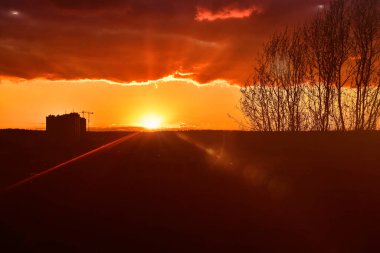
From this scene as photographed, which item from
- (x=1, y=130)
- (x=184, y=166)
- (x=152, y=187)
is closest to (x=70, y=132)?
(x=1, y=130)

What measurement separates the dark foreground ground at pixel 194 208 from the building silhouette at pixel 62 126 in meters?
16.4

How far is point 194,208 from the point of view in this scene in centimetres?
812

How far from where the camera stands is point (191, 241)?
19.4 ft

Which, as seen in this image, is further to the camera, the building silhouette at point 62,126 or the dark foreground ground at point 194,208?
the building silhouette at point 62,126

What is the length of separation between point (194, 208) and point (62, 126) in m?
25.7

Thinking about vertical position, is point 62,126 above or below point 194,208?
above

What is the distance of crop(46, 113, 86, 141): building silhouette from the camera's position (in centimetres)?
3222

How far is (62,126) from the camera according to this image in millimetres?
32469

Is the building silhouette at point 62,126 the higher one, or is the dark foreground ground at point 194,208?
the building silhouette at point 62,126

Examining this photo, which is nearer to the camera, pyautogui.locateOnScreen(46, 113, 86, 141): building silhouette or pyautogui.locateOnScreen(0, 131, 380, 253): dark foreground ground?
pyautogui.locateOnScreen(0, 131, 380, 253): dark foreground ground

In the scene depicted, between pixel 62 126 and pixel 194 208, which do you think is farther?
pixel 62 126

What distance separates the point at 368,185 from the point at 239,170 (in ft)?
12.4

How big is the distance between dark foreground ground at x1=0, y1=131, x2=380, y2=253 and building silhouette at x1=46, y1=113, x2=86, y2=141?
16.4 metres

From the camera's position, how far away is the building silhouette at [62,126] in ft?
106
